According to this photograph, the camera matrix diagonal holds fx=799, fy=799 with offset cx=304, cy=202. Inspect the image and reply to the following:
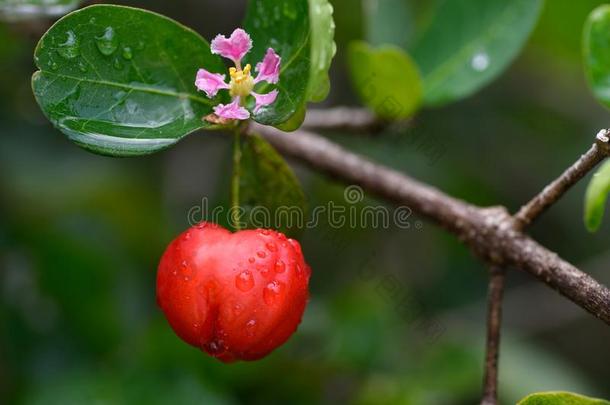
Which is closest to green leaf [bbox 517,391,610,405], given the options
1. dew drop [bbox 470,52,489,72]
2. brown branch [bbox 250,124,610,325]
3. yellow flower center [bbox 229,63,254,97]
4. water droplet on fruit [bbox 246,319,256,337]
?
brown branch [bbox 250,124,610,325]

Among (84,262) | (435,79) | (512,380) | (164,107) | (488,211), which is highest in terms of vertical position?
(435,79)

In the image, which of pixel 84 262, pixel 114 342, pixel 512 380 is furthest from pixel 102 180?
pixel 512 380

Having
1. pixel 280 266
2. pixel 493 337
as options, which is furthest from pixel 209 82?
pixel 493 337

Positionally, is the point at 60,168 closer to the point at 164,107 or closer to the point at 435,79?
the point at 435,79

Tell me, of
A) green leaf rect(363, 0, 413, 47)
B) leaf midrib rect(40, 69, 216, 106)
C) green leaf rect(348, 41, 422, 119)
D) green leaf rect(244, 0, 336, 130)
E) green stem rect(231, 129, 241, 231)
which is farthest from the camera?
green leaf rect(363, 0, 413, 47)

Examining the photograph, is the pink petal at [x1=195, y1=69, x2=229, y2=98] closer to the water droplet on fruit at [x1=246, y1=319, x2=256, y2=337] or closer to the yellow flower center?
the yellow flower center

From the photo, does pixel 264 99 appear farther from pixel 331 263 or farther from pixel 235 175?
pixel 331 263
